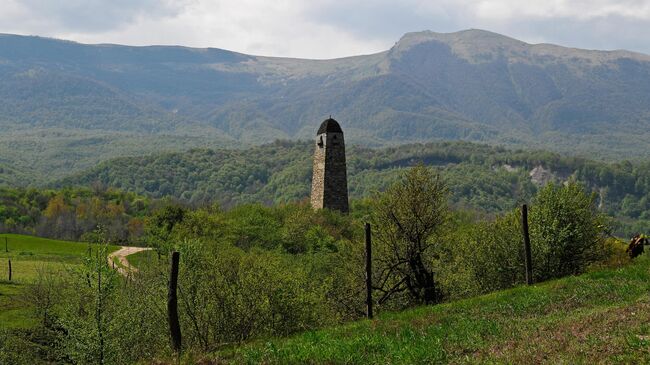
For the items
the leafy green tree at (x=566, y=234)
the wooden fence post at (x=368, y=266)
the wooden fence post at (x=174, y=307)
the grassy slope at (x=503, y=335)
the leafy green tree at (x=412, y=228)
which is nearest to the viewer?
the grassy slope at (x=503, y=335)

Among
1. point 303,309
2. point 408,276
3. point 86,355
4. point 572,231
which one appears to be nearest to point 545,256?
point 572,231

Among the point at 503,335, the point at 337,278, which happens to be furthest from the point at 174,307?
the point at 337,278

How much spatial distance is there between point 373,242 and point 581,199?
11.6m

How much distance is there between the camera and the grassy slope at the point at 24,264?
41375 mm

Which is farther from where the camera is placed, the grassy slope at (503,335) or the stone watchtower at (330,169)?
the stone watchtower at (330,169)

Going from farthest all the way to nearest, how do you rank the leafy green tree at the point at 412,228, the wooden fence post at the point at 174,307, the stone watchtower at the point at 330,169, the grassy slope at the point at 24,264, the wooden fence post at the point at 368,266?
the stone watchtower at the point at 330,169
the grassy slope at the point at 24,264
the leafy green tree at the point at 412,228
the wooden fence post at the point at 368,266
the wooden fence post at the point at 174,307

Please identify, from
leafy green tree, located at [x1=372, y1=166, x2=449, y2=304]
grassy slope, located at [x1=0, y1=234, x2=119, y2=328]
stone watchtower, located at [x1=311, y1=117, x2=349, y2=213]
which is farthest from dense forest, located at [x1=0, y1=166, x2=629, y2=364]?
stone watchtower, located at [x1=311, y1=117, x2=349, y2=213]

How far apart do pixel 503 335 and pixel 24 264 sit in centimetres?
5880

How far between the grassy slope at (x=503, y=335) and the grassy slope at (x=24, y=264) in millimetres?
14325

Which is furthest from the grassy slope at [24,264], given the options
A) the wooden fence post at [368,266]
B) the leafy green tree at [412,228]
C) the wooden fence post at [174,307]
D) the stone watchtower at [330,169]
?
the stone watchtower at [330,169]

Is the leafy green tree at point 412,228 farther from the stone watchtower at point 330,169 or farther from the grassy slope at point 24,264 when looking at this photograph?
the stone watchtower at point 330,169

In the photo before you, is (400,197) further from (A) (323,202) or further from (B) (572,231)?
(A) (323,202)

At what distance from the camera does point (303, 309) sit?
92.3 ft

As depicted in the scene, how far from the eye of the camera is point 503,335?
15133 mm
